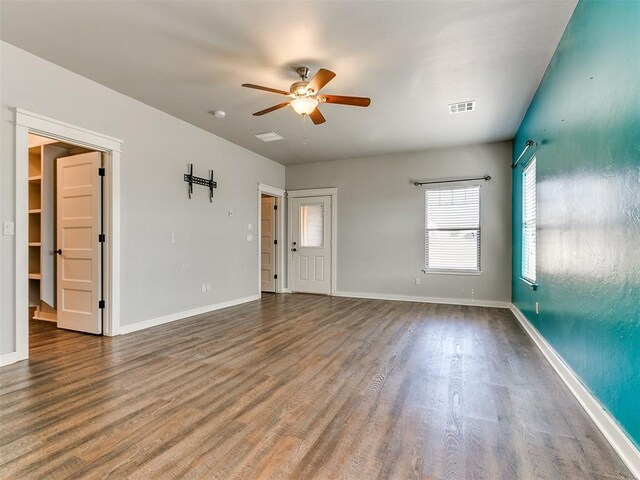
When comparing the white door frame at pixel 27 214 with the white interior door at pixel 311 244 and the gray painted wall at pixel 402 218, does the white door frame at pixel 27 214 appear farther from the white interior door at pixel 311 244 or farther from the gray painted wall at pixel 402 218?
the gray painted wall at pixel 402 218

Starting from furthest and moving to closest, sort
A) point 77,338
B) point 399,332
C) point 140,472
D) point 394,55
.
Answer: point 399,332 → point 77,338 → point 394,55 → point 140,472

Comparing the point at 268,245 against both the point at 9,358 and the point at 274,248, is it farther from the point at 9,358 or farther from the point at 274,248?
the point at 9,358

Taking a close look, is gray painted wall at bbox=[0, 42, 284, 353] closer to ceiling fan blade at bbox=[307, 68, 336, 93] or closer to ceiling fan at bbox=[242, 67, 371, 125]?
ceiling fan at bbox=[242, 67, 371, 125]

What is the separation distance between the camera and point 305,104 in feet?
11.0

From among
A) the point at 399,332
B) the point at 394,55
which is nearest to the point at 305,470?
the point at 399,332

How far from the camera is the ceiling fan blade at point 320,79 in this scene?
9.12 ft

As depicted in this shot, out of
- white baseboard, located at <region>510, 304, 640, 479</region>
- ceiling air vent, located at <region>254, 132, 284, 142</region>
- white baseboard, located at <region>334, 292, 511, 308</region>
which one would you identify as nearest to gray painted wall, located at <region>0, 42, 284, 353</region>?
ceiling air vent, located at <region>254, 132, 284, 142</region>

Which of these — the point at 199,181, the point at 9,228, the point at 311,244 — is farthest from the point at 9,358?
the point at 311,244

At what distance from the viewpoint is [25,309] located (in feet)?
10.1

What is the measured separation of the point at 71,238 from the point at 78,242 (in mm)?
156

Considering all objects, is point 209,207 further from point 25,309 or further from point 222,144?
point 25,309

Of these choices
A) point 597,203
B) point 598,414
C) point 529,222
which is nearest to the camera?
point 598,414

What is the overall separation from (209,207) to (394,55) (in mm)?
3543

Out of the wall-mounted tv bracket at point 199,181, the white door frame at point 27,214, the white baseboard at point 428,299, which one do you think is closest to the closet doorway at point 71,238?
the white door frame at point 27,214
